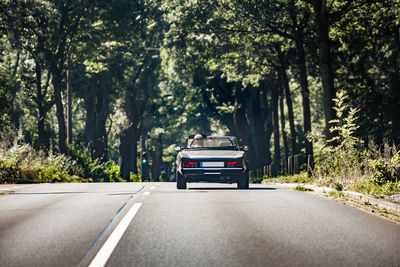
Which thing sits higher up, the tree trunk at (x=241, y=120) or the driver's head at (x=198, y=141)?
the tree trunk at (x=241, y=120)

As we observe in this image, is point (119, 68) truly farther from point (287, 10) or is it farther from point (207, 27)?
point (287, 10)

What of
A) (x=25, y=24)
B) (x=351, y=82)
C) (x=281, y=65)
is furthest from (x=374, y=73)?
(x=25, y=24)

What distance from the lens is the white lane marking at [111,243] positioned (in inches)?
255

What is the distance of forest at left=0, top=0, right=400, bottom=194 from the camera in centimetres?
2175

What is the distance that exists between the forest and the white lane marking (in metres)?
6.77

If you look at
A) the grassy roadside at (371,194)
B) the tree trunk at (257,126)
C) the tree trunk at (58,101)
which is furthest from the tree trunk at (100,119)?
the grassy roadside at (371,194)

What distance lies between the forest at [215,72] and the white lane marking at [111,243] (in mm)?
6771

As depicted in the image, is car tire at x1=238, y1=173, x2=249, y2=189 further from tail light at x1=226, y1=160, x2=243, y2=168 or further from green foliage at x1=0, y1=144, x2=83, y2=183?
green foliage at x1=0, y1=144, x2=83, y2=183

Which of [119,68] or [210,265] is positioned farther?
[119,68]

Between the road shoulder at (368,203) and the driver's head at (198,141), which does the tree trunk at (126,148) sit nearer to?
the driver's head at (198,141)

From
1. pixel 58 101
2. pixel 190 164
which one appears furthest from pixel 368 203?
pixel 58 101

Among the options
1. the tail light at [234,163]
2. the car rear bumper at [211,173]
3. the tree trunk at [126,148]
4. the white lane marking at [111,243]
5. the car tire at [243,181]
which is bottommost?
the white lane marking at [111,243]

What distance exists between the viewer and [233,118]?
39.9 m

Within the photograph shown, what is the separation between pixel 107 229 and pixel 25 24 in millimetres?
24850
